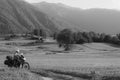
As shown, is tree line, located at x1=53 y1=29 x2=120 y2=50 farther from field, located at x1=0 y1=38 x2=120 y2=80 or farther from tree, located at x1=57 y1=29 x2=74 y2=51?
field, located at x1=0 y1=38 x2=120 y2=80

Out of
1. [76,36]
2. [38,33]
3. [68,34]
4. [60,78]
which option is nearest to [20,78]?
[60,78]

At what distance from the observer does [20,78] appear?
527 inches

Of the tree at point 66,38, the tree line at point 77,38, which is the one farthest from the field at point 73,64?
the tree line at point 77,38

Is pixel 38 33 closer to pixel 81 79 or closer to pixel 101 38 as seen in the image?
pixel 101 38

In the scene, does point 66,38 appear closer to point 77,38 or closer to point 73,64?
point 77,38

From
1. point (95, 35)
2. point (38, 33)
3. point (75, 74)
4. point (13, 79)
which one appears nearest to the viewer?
point (13, 79)

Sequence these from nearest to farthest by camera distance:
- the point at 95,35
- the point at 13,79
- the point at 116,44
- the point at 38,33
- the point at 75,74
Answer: the point at 13,79, the point at 75,74, the point at 116,44, the point at 95,35, the point at 38,33

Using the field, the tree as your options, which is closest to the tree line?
the tree

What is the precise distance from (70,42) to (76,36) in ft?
38.1

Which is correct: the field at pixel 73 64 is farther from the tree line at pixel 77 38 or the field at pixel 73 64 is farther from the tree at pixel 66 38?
the tree line at pixel 77 38

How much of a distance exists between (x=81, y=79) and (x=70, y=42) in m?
83.7

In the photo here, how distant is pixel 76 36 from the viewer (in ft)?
364

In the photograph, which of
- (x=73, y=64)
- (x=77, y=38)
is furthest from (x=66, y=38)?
(x=73, y=64)

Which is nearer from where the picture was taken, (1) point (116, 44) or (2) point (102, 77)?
(2) point (102, 77)
